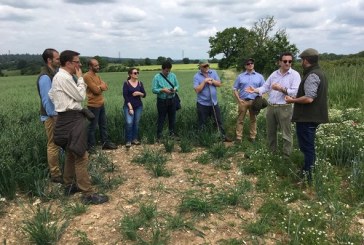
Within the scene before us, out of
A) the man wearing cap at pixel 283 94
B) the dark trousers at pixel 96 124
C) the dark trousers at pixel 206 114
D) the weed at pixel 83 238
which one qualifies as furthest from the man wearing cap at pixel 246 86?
the weed at pixel 83 238

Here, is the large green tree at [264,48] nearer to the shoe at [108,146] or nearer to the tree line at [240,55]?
the tree line at [240,55]

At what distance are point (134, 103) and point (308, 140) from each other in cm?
353

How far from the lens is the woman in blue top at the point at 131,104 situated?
276 inches

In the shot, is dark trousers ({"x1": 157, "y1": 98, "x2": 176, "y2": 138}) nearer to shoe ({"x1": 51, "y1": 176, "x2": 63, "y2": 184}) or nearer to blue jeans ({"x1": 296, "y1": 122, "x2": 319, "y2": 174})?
shoe ({"x1": 51, "y1": 176, "x2": 63, "y2": 184})

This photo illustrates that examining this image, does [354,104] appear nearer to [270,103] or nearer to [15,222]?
[270,103]

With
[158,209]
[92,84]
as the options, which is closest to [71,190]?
[158,209]

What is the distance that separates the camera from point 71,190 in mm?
4957

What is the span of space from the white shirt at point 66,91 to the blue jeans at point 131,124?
8.26ft

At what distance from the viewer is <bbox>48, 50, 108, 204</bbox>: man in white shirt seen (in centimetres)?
442

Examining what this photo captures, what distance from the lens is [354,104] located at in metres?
11.0

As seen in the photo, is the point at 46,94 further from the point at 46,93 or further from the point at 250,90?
the point at 250,90

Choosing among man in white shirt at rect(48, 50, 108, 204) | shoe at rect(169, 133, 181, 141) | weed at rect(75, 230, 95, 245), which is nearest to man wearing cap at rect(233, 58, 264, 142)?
shoe at rect(169, 133, 181, 141)

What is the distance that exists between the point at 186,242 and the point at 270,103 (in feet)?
10.2

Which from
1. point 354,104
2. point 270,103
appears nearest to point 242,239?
point 270,103
